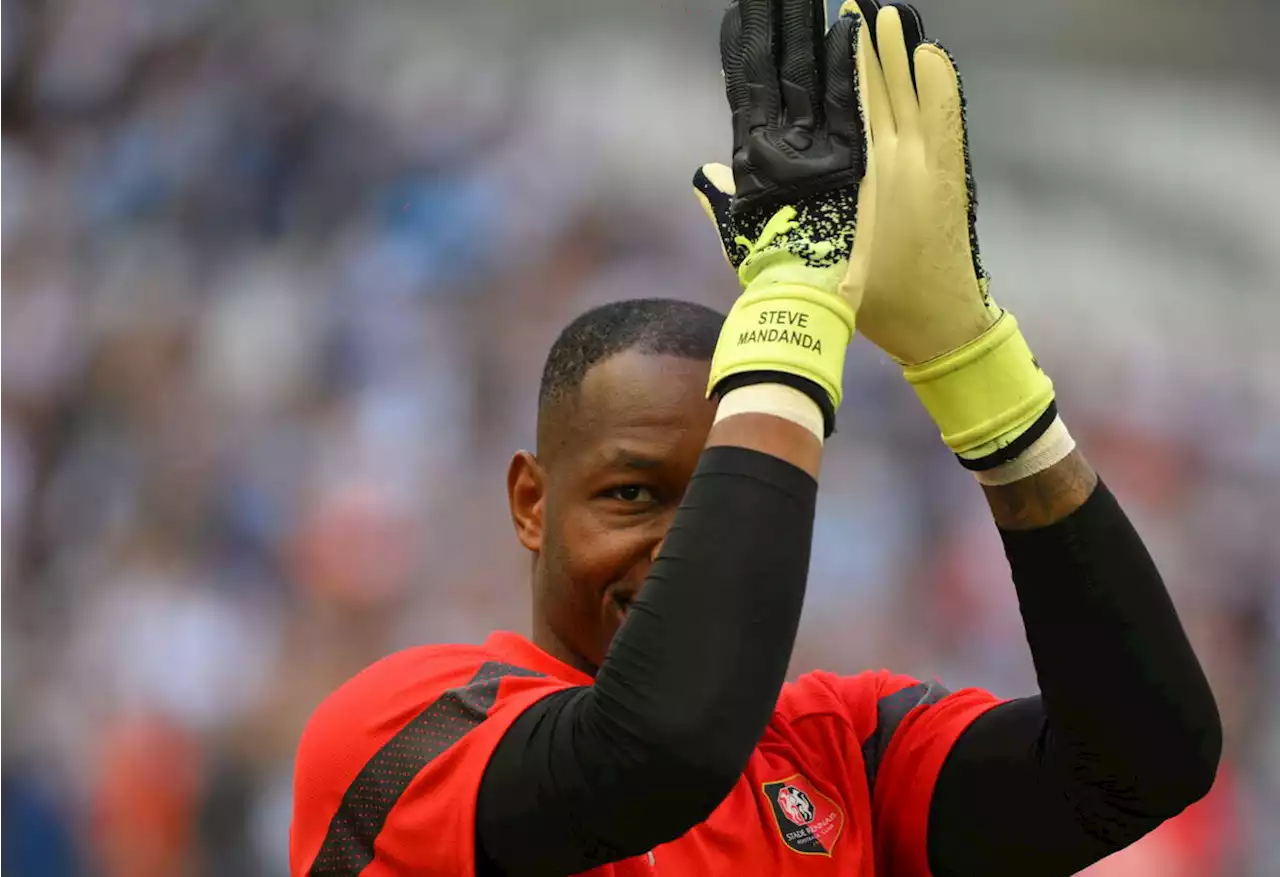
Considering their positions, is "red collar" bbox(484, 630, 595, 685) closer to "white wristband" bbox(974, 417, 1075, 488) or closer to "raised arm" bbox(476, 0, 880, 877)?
"raised arm" bbox(476, 0, 880, 877)

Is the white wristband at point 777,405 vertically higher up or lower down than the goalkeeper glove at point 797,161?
lower down

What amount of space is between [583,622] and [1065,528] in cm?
55

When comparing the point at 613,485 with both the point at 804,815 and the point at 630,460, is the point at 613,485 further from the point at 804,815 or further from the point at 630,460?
the point at 804,815

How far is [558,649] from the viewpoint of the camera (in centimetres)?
171

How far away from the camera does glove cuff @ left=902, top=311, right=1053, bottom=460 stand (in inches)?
59.9

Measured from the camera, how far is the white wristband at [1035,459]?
1.53m

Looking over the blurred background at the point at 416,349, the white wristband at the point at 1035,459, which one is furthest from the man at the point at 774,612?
the blurred background at the point at 416,349

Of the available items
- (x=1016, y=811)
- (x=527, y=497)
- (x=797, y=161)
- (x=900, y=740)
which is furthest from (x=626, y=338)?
(x=1016, y=811)

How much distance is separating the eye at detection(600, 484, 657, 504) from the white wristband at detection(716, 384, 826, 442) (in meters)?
0.31

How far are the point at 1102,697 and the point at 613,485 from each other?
58 cm

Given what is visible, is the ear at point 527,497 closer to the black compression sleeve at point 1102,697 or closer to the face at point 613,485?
the face at point 613,485

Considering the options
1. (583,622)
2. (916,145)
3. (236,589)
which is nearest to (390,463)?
(236,589)

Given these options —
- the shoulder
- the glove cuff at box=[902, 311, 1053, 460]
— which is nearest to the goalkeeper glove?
the glove cuff at box=[902, 311, 1053, 460]

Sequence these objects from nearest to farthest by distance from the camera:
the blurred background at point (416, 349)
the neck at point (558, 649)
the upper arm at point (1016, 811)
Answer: the upper arm at point (1016, 811) < the neck at point (558, 649) < the blurred background at point (416, 349)
